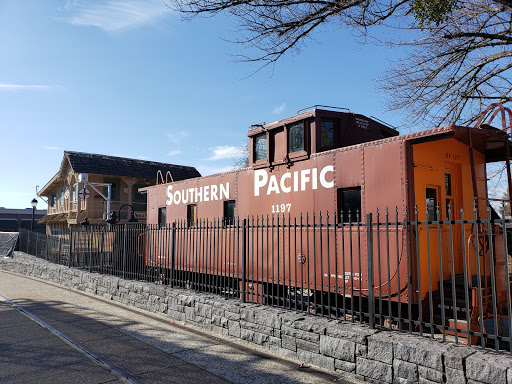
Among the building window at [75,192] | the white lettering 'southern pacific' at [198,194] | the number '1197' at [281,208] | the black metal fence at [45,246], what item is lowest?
the black metal fence at [45,246]

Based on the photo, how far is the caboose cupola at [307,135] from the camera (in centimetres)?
785

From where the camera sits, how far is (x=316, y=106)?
7.95 metres

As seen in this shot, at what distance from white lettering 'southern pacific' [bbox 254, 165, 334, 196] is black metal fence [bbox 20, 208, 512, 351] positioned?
24.3 inches

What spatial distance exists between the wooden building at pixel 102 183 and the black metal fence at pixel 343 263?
11.9 meters

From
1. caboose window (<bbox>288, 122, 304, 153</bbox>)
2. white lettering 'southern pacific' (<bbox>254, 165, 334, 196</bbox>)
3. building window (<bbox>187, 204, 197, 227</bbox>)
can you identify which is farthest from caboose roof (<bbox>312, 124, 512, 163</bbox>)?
building window (<bbox>187, 204, 197, 227</bbox>)

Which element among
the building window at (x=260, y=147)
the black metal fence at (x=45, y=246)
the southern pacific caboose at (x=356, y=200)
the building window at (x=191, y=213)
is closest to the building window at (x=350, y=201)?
the southern pacific caboose at (x=356, y=200)

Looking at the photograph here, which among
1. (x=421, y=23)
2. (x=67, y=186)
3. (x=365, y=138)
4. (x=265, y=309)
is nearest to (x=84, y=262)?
(x=265, y=309)

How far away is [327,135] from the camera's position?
8039mm

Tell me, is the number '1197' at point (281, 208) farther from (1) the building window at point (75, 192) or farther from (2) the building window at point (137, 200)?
(1) the building window at point (75, 192)

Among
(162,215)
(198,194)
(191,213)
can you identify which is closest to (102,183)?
(162,215)

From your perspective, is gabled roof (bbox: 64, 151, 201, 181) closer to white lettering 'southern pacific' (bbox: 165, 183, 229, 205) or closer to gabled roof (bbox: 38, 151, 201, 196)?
gabled roof (bbox: 38, 151, 201, 196)

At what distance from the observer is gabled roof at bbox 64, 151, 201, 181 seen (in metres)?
28.6

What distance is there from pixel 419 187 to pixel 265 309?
10.6 feet

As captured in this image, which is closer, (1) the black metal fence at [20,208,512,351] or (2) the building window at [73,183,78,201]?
(1) the black metal fence at [20,208,512,351]
